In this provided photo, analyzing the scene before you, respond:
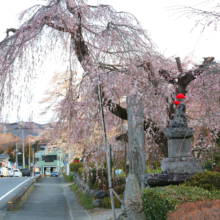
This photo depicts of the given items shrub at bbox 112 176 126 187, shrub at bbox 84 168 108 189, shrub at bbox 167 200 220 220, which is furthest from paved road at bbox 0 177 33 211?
shrub at bbox 167 200 220 220

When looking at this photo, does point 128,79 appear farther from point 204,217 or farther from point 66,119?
point 204,217

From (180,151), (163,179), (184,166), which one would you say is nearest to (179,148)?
(180,151)

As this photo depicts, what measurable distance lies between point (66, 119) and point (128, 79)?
2.32 m

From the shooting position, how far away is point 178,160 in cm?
799

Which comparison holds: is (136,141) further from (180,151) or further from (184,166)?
(184,166)

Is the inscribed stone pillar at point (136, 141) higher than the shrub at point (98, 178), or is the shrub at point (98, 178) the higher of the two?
the inscribed stone pillar at point (136, 141)

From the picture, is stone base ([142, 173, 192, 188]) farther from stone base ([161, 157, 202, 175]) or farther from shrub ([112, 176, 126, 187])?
shrub ([112, 176, 126, 187])

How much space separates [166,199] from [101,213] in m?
6.44

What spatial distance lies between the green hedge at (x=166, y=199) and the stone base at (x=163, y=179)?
2.00 metres

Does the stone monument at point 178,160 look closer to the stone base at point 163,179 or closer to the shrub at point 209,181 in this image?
the stone base at point 163,179

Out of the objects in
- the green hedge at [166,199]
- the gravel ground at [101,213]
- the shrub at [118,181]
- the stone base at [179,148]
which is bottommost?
the gravel ground at [101,213]

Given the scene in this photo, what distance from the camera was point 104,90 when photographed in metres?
8.65

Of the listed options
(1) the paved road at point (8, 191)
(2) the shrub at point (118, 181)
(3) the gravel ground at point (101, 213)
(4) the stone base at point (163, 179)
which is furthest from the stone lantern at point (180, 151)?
(1) the paved road at point (8, 191)

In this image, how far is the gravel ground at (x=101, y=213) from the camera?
9969mm
